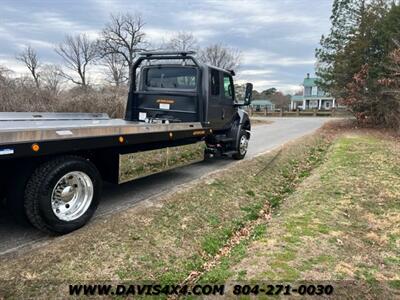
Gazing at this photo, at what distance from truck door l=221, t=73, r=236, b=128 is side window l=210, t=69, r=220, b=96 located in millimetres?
351

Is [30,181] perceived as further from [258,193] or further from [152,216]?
[258,193]

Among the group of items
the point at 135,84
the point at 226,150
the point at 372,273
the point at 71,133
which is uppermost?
the point at 135,84

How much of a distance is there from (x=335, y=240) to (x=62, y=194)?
3.51m

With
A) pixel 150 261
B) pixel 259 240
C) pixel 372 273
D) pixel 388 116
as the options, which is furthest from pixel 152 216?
pixel 388 116

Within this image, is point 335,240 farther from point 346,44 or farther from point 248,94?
point 346,44

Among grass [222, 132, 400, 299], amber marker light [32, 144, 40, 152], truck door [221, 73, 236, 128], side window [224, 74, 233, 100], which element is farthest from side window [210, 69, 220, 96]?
amber marker light [32, 144, 40, 152]

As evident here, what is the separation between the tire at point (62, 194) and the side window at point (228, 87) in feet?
16.6

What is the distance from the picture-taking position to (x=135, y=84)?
8.71 m

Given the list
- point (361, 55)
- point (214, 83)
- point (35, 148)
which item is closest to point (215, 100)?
point (214, 83)

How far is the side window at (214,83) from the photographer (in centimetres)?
816

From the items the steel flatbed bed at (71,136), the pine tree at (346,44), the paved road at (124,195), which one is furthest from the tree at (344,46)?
the steel flatbed bed at (71,136)

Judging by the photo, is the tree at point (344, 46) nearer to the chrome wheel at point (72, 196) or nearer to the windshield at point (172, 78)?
the windshield at point (172, 78)

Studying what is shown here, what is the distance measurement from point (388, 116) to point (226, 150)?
16.0m

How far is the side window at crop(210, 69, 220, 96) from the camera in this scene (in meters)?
8.16
